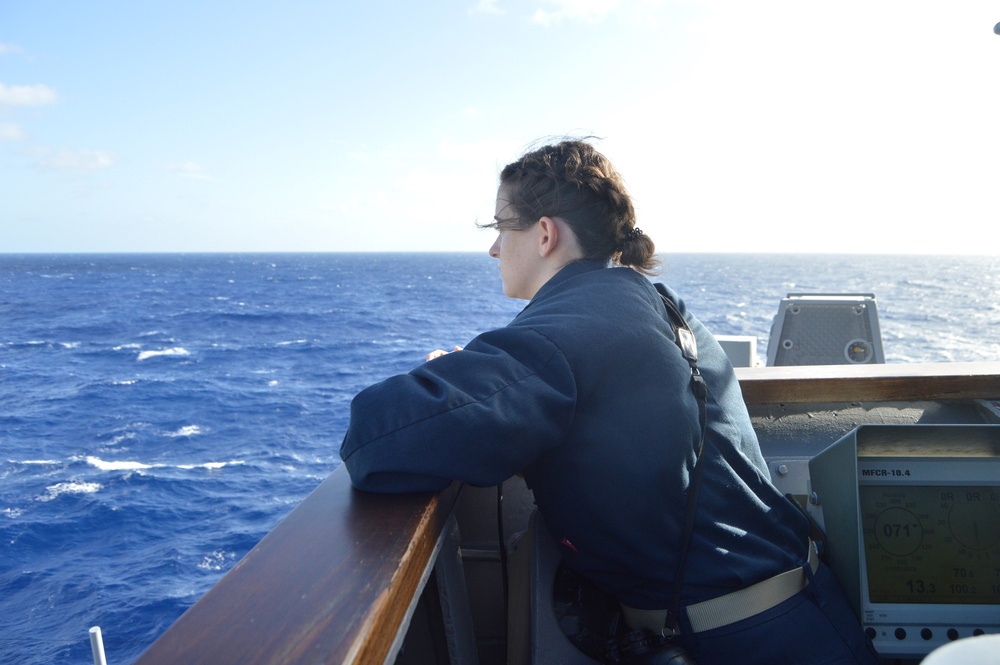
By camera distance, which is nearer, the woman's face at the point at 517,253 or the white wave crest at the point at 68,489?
the woman's face at the point at 517,253

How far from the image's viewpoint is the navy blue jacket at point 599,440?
3.45 ft

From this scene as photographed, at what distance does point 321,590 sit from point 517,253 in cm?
84

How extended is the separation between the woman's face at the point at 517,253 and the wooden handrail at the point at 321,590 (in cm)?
54

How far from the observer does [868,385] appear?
2195 mm

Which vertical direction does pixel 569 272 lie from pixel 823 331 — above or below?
above

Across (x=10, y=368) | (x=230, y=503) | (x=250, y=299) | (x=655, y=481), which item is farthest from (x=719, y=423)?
(x=250, y=299)

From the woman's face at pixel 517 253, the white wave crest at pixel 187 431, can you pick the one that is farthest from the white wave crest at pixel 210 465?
the woman's face at pixel 517 253

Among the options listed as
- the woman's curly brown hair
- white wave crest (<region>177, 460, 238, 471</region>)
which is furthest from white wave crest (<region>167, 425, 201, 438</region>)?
the woman's curly brown hair

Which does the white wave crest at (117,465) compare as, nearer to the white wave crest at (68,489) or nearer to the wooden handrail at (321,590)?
the white wave crest at (68,489)

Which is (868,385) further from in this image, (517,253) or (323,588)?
(323,588)

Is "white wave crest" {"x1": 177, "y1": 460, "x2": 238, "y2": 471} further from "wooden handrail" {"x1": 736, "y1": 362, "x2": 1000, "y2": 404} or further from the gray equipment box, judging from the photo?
"wooden handrail" {"x1": 736, "y1": 362, "x2": 1000, "y2": 404}

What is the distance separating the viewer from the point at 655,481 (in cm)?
116

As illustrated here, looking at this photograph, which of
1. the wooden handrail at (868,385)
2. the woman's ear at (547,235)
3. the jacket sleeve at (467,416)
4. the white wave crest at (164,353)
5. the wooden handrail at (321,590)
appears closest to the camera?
the wooden handrail at (321,590)

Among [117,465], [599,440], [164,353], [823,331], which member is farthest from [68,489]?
[164,353]
